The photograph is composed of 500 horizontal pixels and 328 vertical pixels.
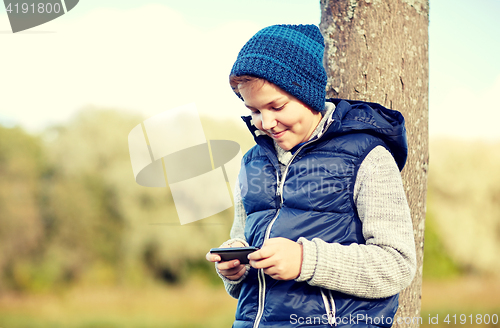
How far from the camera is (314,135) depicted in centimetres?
139

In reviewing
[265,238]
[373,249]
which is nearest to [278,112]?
[265,238]

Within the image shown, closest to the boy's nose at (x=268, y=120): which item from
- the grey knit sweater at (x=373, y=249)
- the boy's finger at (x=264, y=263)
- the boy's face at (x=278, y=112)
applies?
the boy's face at (x=278, y=112)

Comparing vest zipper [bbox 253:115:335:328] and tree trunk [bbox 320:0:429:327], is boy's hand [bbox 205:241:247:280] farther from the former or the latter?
tree trunk [bbox 320:0:429:327]

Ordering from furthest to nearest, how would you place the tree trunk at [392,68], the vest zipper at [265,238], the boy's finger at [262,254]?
the tree trunk at [392,68], the vest zipper at [265,238], the boy's finger at [262,254]

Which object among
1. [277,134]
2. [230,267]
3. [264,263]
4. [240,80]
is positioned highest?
[240,80]

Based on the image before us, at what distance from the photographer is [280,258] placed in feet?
3.79

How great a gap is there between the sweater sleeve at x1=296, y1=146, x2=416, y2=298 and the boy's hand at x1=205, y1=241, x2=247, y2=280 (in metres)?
0.27

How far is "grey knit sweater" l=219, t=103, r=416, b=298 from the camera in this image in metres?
1.19

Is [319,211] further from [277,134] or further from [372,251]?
[277,134]

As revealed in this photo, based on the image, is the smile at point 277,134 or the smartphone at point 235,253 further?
the smile at point 277,134

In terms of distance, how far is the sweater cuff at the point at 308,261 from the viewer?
118 cm

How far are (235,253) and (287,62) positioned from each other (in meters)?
0.70

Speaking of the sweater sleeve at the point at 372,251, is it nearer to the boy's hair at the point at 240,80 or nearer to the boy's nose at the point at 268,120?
the boy's nose at the point at 268,120

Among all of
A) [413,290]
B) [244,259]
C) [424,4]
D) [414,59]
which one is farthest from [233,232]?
[424,4]
